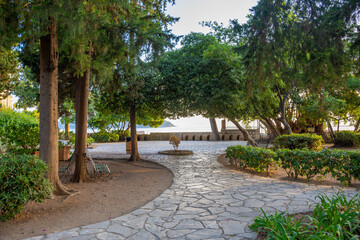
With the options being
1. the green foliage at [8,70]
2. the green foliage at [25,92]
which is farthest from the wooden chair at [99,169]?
the green foliage at [25,92]

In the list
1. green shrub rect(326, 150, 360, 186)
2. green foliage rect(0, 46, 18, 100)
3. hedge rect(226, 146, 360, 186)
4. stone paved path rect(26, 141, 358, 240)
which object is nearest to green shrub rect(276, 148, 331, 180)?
hedge rect(226, 146, 360, 186)

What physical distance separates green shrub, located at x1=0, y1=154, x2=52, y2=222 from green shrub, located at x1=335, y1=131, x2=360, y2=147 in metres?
17.0

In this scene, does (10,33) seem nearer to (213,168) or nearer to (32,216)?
(32,216)

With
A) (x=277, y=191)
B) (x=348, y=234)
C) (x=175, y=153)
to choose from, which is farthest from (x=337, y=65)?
(x=175, y=153)

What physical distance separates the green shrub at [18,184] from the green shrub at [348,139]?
17.0 m

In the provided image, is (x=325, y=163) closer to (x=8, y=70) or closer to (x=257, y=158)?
(x=257, y=158)

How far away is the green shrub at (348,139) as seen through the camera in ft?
51.5

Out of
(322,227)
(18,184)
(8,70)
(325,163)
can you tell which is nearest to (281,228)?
(322,227)

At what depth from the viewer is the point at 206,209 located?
4.52 m

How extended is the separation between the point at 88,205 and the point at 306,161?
5.23 meters

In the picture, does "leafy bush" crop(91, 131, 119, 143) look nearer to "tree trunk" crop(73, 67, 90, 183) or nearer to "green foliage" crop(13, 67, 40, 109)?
"green foliage" crop(13, 67, 40, 109)

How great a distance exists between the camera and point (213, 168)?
884 cm

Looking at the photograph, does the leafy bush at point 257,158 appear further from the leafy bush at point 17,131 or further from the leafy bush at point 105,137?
the leafy bush at point 105,137

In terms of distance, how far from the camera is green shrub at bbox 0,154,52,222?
3.73 meters
